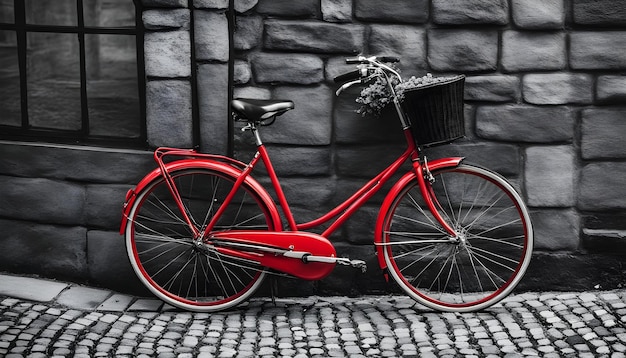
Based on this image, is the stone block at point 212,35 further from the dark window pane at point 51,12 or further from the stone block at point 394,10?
the dark window pane at point 51,12

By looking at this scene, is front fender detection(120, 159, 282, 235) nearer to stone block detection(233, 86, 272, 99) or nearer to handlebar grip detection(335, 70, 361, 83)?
stone block detection(233, 86, 272, 99)

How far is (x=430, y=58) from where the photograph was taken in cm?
516

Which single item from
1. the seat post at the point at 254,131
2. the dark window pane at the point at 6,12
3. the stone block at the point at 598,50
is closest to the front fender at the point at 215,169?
the seat post at the point at 254,131

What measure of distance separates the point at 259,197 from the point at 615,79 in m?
2.10

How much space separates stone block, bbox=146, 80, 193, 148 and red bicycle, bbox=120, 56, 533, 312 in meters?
0.12

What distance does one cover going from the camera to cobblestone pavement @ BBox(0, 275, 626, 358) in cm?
456

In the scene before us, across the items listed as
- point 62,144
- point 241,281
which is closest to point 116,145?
point 62,144

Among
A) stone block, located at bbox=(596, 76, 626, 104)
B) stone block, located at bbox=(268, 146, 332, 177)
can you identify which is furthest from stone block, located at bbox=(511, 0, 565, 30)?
stone block, located at bbox=(268, 146, 332, 177)

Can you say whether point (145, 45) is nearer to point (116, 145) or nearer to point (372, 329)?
point (116, 145)

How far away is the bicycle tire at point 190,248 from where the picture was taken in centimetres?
516

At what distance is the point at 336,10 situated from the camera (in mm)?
5129

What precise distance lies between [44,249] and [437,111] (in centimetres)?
255

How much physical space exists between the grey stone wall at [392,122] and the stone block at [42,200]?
5 centimetres

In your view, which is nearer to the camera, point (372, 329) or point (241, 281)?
point (372, 329)
